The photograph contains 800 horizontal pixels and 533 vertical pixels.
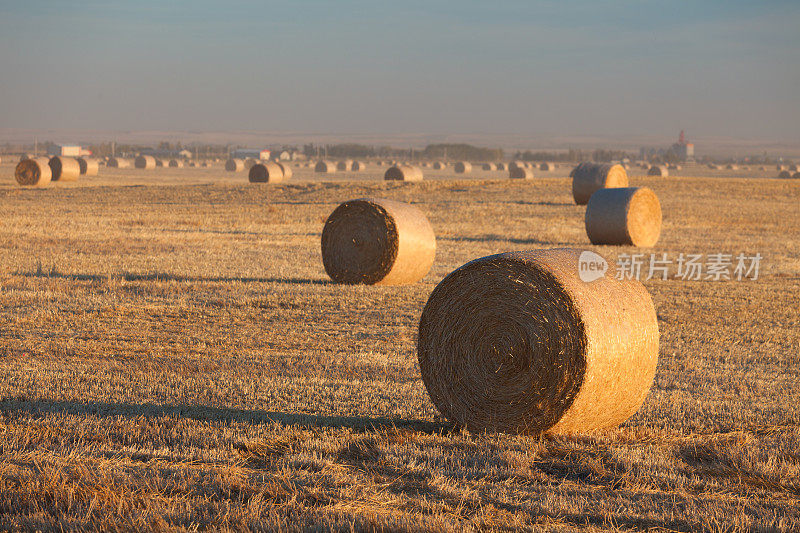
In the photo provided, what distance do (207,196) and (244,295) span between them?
1107 inches

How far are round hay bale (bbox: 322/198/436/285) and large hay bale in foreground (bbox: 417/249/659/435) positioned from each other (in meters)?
9.31

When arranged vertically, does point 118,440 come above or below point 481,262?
below

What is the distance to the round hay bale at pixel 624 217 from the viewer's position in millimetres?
25312

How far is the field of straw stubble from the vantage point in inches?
230

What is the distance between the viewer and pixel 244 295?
1542cm

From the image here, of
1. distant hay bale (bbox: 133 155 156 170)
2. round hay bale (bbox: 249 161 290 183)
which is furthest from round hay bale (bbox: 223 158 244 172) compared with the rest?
round hay bale (bbox: 249 161 290 183)

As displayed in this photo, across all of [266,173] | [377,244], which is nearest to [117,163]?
[266,173]

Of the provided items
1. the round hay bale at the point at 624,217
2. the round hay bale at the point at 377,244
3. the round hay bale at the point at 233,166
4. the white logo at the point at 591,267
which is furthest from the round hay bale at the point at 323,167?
the white logo at the point at 591,267

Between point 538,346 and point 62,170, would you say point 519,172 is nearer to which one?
point 62,170

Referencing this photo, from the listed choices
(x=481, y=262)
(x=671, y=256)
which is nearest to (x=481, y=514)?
(x=481, y=262)

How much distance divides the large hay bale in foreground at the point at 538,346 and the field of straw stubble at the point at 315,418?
0.79 feet

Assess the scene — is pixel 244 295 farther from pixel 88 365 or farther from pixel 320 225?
pixel 320 225

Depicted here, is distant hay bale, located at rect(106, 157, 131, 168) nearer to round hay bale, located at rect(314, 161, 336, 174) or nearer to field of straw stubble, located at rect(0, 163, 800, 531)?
round hay bale, located at rect(314, 161, 336, 174)

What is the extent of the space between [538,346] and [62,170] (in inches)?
1983
